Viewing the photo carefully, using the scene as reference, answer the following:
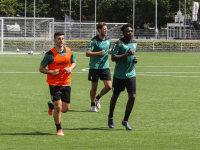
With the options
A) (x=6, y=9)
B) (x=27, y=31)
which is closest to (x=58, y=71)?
(x=27, y=31)

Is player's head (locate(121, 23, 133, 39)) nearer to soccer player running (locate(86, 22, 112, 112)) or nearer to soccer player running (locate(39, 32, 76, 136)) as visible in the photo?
soccer player running (locate(39, 32, 76, 136))

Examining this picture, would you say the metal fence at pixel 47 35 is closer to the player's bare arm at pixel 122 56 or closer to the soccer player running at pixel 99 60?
the soccer player running at pixel 99 60

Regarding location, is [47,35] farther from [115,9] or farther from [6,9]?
[115,9]

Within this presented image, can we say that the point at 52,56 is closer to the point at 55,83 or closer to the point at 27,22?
the point at 55,83

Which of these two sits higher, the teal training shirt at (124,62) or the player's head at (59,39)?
the player's head at (59,39)

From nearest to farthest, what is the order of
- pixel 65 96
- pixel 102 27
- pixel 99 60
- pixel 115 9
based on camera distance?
pixel 65 96 → pixel 102 27 → pixel 99 60 → pixel 115 9

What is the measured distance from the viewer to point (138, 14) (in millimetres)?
83500

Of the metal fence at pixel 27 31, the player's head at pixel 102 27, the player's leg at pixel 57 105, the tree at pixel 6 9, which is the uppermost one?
the tree at pixel 6 9

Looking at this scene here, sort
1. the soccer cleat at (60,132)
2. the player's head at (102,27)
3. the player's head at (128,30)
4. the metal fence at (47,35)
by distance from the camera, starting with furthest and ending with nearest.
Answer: the metal fence at (47,35), the player's head at (102,27), the player's head at (128,30), the soccer cleat at (60,132)

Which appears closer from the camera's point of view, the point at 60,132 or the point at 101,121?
the point at 60,132

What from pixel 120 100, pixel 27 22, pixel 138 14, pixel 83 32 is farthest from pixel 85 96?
pixel 138 14

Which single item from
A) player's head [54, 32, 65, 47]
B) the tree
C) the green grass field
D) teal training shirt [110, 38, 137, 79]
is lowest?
the green grass field

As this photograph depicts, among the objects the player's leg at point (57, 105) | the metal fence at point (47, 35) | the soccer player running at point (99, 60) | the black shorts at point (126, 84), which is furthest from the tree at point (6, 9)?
the player's leg at point (57, 105)

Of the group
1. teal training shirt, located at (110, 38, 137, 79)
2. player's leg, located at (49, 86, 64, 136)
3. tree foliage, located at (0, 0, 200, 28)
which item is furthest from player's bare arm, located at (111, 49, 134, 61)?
tree foliage, located at (0, 0, 200, 28)
